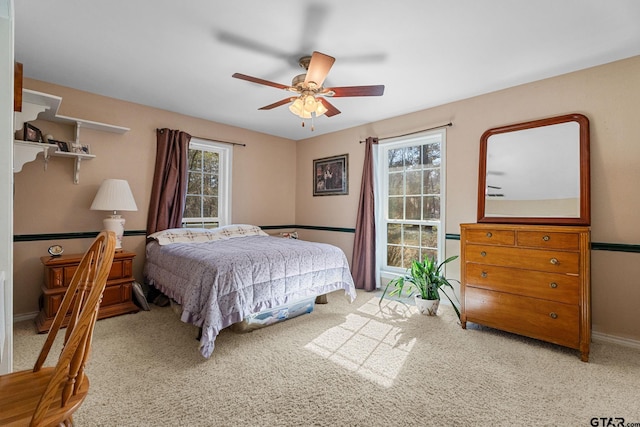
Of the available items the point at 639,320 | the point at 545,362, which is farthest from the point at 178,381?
the point at 639,320

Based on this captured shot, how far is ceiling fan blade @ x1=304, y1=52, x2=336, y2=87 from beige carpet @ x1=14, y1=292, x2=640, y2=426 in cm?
203

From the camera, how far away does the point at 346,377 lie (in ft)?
6.15

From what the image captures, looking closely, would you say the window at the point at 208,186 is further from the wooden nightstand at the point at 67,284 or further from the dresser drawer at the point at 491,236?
the dresser drawer at the point at 491,236

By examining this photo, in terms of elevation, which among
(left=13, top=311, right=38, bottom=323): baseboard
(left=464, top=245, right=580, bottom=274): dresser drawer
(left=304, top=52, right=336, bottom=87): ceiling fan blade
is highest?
(left=304, top=52, right=336, bottom=87): ceiling fan blade

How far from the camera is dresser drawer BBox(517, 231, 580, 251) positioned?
214cm

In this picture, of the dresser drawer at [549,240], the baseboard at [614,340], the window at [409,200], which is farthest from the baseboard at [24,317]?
the baseboard at [614,340]

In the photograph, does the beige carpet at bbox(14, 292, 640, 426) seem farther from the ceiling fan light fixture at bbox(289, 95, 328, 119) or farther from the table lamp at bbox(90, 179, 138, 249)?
the ceiling fan light fixture at bbox(289, 95, 328, 119)

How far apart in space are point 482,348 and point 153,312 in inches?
121

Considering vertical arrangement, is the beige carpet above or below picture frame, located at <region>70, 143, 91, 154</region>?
below

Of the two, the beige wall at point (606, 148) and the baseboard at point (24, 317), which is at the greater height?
the beige wall at point (606, 148)

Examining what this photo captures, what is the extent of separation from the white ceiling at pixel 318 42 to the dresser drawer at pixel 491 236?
143 centimetres

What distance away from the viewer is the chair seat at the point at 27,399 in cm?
79

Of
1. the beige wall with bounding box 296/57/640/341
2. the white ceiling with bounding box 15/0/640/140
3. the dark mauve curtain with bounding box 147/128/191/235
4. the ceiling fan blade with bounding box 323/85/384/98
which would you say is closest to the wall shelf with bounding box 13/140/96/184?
the white ceiling with bounding box 15/0/640/140

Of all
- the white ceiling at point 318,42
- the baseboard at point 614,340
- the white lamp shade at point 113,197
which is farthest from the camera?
the white lamp shade at point 113,197
